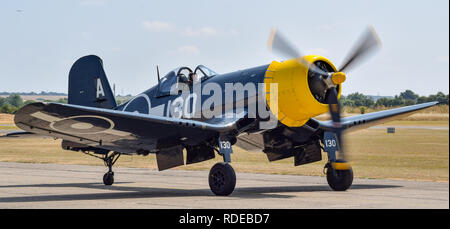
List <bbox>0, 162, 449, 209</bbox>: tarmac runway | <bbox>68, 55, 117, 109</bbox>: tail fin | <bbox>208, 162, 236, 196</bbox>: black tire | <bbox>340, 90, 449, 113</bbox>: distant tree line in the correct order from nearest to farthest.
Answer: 1. <bbox>0, 162, 449, 209</bbox>: tarmac runway
2. <bbox>208, 162, 236, 196</bbox>: black tire
3. <bbox>68, 55, 117, 109</bbox>: tail fin
4. <bbox>340, 90, 449, 113</bbox>: distant tree line

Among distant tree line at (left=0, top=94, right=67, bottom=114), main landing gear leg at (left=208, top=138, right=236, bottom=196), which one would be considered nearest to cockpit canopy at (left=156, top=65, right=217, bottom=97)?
main landing gear leg at (left=208, top=138, right=236, bottom=196)

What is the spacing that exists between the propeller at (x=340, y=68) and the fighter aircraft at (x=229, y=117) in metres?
0.02

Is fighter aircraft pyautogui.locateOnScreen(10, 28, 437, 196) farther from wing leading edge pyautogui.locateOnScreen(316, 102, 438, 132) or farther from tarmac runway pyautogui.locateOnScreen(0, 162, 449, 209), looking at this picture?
tarmac runway pyautogui.locateOnScreen(0, 162, 449, 209)

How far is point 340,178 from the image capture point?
14.6 m

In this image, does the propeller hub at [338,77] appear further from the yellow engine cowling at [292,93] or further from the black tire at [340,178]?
the black tire at [340,178]

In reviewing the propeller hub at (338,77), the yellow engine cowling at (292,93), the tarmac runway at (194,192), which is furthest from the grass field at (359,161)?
the propeller hub at (338,77)

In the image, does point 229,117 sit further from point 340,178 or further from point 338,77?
point 340,178

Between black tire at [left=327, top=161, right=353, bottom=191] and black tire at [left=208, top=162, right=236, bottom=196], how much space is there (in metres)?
2.74

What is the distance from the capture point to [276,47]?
12.9m

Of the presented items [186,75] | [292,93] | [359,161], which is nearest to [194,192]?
[186,75]

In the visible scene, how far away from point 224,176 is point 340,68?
3187mm

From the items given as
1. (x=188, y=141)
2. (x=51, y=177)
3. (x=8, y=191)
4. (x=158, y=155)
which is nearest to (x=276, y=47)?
(x=188, y=141)

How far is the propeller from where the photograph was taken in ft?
41.1

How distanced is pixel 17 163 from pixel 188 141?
14237mm
